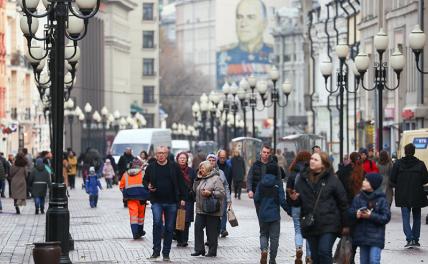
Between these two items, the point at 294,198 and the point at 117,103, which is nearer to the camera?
the point at 294,198

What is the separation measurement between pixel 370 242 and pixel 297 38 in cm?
12368

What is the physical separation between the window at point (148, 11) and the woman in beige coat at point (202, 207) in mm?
162441

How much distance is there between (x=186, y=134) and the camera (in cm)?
17650

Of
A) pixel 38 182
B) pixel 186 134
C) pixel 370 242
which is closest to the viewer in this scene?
pixel 370 242

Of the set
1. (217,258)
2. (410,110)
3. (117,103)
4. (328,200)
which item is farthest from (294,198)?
(117,103)

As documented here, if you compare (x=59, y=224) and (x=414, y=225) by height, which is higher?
(x=59, y=224)

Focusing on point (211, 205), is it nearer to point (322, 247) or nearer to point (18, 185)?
point (322, 247)

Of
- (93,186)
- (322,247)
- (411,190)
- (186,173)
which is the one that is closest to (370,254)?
(322,247)

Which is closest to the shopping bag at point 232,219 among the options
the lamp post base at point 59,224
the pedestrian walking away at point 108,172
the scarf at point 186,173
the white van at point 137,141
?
the scarf at point 186,173

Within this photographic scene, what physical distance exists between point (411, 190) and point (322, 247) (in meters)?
9.05

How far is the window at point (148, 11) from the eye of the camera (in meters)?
189

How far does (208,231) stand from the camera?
2722 cm

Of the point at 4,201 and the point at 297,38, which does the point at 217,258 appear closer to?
the point at 4,201

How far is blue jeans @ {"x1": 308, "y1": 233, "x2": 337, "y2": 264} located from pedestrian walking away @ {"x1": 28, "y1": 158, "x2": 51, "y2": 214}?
2504 centimetres
